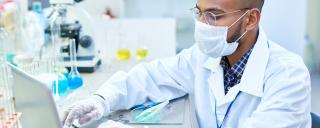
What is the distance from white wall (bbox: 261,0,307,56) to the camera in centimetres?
367

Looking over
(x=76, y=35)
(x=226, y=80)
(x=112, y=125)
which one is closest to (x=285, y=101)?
(x=226, y=80)

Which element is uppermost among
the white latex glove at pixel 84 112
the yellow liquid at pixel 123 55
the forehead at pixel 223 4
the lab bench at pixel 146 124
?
the forehead at pixel 223 4

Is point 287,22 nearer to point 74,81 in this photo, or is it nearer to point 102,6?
point 102,6

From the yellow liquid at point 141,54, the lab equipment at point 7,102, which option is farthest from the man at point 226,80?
the yellow liquid at point 141,54

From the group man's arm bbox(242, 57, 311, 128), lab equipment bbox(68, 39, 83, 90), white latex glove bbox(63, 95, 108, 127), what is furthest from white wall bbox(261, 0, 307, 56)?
white latex glove bbox(63, 95, 108, 127)

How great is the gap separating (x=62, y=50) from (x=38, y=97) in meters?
1.15

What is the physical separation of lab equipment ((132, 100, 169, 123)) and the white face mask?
26 cm

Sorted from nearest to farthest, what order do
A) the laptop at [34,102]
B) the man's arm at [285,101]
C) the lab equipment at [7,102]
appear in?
the laptop at [34,102] → the lab equipment at [7,102] → the man's arm at [285,101]

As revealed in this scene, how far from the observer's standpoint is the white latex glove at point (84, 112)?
1.27m

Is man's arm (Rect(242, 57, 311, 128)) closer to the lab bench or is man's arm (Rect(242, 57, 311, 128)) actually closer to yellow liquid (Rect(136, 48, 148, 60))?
the lab bench

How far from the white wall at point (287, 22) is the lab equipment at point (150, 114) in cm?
239

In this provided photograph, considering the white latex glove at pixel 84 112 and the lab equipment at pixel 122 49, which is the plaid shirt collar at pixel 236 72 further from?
the lab equipment at pixel 122 49

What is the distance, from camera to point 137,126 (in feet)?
4.46

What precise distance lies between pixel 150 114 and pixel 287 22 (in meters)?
2.64
